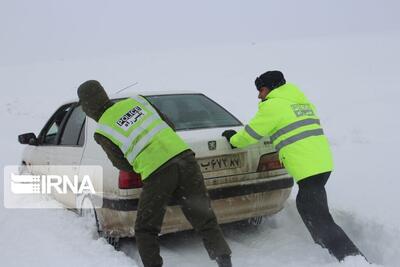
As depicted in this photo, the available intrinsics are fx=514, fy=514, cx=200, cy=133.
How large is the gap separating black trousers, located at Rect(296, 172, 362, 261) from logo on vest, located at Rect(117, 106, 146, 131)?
1442 millimetres

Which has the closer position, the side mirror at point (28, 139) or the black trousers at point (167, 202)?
the black trousers at point (167, 202)

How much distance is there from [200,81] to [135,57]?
11738 millimetres

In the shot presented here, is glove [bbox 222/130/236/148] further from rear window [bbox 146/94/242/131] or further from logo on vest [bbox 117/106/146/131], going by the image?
logo on vest [bbox 117/106/146/131]

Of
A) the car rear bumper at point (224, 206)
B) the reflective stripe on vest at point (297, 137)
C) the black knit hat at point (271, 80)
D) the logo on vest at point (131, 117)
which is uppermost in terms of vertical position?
the black knit hat at point (271, 80)

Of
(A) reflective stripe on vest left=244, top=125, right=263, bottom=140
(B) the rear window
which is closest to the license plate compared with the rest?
(A) reflective stripe on vest left=244, top=125, right=263, bottom=140

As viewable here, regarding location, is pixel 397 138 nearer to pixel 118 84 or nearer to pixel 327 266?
pixel 327 266

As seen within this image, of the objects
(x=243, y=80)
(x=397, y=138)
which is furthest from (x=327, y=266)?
(x=243, y=80)

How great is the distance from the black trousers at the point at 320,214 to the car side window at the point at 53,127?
2879 mm

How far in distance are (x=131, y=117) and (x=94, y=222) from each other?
1.39 metres

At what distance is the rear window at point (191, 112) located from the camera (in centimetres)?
491

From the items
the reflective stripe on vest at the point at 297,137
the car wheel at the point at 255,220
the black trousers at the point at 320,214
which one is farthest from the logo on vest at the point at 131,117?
the car wheel at the point at 255,220

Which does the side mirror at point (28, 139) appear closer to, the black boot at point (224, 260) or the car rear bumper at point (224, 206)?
the car rear bumper at point (224, 206)

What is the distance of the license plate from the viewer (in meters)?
4.34

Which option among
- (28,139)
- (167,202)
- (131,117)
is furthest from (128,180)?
(28,139)
